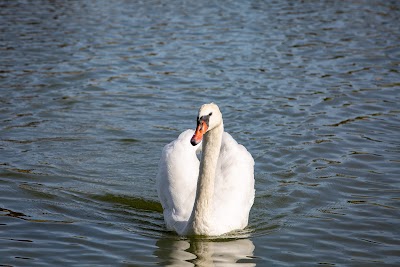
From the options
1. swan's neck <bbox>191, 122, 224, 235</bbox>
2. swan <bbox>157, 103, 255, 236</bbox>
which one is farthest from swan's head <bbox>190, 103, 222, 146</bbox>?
swan's neck <bbox>191, 122, 224, 235</bbox>

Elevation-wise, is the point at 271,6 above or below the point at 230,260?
above

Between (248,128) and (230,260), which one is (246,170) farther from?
(248,128)

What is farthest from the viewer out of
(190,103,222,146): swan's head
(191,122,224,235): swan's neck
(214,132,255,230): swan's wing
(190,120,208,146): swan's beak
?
(214,132,255,230): swan's wing

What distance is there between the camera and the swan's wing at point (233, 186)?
8516mm

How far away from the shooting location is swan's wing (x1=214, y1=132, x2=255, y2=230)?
8.52m

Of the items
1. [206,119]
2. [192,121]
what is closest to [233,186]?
[206,119]

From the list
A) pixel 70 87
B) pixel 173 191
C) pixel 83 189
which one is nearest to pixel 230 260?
pixel 173 191

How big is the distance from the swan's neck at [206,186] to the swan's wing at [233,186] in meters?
0.23

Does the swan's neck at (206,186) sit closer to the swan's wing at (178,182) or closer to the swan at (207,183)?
the swan at (207,183)

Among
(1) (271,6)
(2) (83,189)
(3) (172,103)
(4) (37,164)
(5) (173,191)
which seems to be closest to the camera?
(5) (173,191)

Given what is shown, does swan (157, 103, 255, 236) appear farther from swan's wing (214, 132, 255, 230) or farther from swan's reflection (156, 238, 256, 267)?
swan's reflection (156, 238, 256, 267)

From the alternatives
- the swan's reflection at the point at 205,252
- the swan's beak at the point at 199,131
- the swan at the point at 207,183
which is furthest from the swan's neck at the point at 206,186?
the swan's beak at the point at 199,131

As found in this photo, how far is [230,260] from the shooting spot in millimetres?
7734

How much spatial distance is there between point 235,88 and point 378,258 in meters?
6.96
